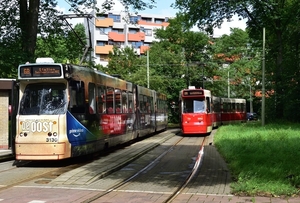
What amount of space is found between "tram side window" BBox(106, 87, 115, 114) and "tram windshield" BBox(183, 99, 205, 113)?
477 inches

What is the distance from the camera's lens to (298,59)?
109 ft

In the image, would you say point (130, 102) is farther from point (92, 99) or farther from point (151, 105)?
point (151, 105)

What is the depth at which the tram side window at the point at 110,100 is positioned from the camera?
1781cm

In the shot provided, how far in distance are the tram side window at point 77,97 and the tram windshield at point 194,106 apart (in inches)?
642

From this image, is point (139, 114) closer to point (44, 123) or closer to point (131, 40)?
point (44, 123)

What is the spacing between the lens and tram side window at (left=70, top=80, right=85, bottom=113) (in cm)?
1395

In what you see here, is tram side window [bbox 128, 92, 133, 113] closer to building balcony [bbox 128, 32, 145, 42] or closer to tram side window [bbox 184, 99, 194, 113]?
tram side window [bbox 184, 99, 194, 113]

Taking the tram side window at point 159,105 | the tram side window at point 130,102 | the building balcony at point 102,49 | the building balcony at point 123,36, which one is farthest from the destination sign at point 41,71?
the building balcony at point 123,36

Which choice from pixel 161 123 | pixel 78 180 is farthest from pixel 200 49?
pixel 78 180

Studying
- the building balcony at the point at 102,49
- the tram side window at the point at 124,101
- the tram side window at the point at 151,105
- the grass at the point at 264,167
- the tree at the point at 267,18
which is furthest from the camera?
the building balcony at the point at 102,49

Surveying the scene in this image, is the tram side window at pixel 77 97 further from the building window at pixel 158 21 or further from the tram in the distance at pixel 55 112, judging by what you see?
the building window at pixel 158 21

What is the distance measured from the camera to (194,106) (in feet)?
98.9

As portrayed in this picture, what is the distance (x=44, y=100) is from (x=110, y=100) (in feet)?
15.4

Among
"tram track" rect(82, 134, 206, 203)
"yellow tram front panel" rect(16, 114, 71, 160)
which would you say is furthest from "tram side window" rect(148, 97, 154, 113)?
"yellow tram front panel" rect(16, 114, 71, 160)
